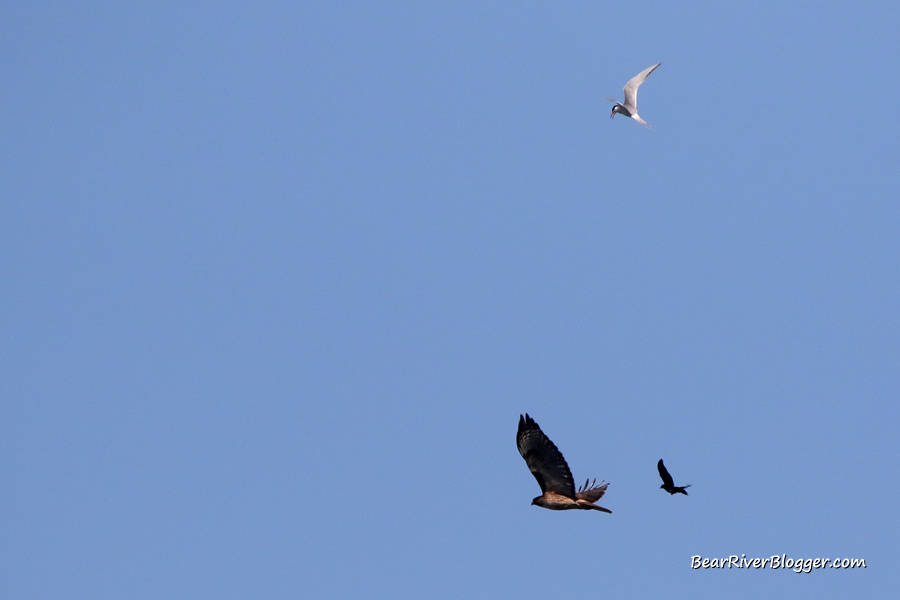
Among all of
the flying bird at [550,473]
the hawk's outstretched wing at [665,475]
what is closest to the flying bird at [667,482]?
the hawk's outstretched wing at [665,475]

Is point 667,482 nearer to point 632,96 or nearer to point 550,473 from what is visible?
point 550,473

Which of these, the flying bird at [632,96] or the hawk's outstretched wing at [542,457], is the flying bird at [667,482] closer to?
the hawk's outstretched wing at [542,457]

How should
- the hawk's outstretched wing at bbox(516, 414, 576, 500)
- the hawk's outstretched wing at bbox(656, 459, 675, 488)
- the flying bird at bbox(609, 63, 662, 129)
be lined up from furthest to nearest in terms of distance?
1. the flying bird at bbox(609, 63, 662, 129)
2. the hawk's outstretched wing at bbox(656, 459, 675, 488)
3. the hawk's outstretched wing at bbox(516, 414, 576, 500)

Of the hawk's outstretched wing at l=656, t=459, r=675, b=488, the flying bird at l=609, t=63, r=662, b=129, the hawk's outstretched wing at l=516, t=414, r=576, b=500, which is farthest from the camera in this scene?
the flying bird at l=609, t=63, r=662, b=129

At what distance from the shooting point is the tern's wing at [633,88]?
48.5 metres

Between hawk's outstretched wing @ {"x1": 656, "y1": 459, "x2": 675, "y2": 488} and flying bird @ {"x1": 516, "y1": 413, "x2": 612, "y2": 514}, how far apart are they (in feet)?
15.2

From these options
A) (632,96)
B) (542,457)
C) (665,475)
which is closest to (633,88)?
(632,96)

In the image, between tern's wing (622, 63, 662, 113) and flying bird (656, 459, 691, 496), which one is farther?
tern's wing (622, 63, 662, 113)

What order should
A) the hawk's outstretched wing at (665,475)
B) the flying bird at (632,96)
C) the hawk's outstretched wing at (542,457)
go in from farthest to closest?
1. the flying bird at (632,96)
2. the hawk's outstretched wing at (665,475)
3. the hawk's outstretched wing at (542,457)

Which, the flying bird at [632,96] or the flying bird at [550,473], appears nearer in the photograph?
the flying bird at [550,473]

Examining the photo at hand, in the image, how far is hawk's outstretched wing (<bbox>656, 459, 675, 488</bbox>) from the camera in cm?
3479

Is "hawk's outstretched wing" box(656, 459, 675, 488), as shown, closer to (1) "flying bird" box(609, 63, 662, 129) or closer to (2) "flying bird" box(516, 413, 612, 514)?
(2) "flying bird" box(516, 413, 612, 514)

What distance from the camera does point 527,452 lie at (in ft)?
99.9

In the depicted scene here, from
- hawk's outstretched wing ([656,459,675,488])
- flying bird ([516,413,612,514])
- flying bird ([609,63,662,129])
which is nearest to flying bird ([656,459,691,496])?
hawk's outstretched wing ([656,459,675,488])
